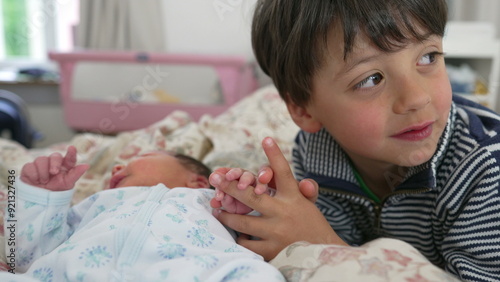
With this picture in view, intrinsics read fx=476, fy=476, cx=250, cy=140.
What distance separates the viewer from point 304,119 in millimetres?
978

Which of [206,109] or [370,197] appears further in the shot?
[206,109]

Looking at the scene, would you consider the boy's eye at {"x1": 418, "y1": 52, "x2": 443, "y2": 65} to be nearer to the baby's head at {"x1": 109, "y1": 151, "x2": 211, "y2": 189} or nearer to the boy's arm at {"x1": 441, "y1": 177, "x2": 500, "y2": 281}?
the boy's arm at {"x1": 441, "y1": 177, "x2": 500, "y2": 281}

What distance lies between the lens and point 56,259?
614 mm

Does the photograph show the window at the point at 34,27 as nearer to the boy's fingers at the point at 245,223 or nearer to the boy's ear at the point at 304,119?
the boy's ear at the point at 304,119

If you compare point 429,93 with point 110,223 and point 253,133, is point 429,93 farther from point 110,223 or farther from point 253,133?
point 253,133

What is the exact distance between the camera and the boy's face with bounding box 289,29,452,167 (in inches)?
29.7

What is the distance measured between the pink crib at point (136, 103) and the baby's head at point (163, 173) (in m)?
1.41

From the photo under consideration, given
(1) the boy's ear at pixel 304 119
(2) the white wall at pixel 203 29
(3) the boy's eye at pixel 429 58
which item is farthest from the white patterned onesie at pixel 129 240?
(2) the white wall at pixel 203 29

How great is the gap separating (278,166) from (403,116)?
0.22 m

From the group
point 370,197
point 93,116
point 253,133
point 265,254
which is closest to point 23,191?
point 265,254

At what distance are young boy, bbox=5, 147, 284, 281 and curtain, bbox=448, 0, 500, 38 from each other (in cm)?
222

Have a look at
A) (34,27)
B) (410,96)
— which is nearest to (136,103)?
(34,27)

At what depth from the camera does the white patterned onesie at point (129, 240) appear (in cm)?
58

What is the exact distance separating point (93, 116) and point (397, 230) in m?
1.97
